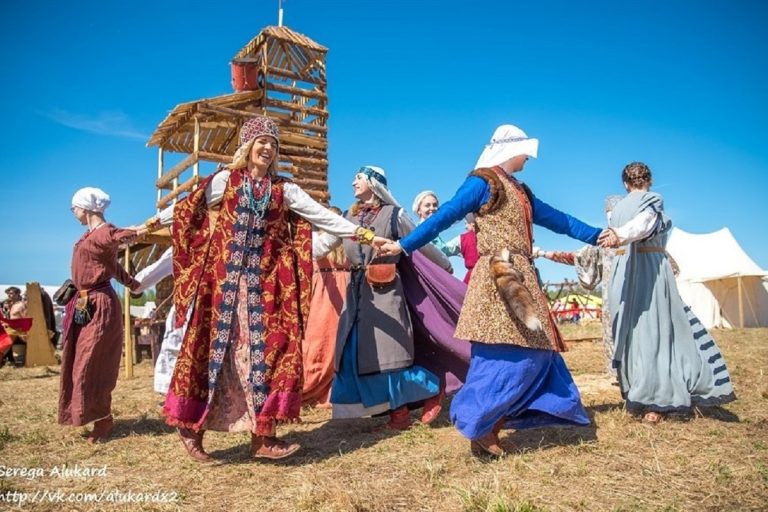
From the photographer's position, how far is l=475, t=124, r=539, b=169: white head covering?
3.34m

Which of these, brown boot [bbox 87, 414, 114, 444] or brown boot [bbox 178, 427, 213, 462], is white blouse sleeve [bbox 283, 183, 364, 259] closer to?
brown boot [bbox 178, 427, 213, 462]

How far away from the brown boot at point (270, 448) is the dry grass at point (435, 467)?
6 centimetres

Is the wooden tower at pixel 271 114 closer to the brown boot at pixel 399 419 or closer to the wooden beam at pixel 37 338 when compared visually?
the wooden beam at pixel 37 338

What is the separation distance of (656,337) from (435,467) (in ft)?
6.27

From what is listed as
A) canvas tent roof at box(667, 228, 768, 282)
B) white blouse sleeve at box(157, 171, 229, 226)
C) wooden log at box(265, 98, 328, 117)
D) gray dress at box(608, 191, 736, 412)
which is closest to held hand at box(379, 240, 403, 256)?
white blouse sleeve at box(157, 171, 229, 226)

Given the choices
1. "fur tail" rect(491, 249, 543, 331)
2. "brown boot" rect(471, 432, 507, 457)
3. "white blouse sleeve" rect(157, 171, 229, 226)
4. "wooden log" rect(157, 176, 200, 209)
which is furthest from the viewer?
"wooden log" rect(157, 176, 200, 209)

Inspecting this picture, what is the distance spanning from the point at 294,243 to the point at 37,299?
32.7 feet

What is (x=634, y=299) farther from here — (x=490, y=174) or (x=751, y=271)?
(x=751, y=271)

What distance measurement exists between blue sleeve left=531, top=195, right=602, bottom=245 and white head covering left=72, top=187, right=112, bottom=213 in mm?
3194

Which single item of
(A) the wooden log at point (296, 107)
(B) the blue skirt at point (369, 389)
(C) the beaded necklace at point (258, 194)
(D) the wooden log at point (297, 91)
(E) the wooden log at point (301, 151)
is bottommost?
(B) the blue skirt at point (369, 389)

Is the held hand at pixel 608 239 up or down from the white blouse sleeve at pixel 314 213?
down

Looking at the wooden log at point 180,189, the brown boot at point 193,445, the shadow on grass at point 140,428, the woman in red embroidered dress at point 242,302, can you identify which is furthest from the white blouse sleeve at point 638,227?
the wooden log at point 180,189

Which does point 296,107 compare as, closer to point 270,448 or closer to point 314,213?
point 314,213

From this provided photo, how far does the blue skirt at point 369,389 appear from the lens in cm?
394
